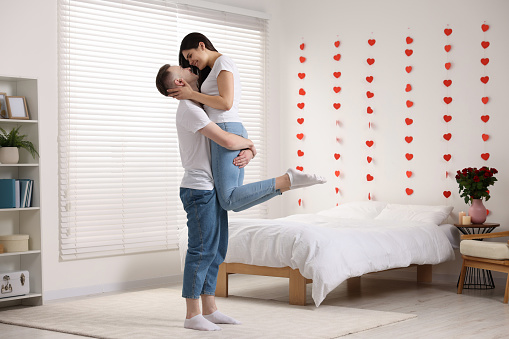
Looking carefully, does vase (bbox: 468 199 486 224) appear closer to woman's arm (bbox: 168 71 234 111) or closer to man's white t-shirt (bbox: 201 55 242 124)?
man's white t-shirt (bbox: 201 55 242 124)

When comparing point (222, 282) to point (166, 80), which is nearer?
point (166, 80)

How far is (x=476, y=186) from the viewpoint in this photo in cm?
530

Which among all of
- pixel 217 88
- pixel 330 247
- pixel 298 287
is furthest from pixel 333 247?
pixel 217 88

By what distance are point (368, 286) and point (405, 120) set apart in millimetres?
1533

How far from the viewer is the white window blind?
534 centimetres

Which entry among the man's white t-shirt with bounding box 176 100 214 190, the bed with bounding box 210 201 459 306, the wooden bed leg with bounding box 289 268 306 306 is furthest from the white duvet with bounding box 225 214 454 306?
the man's white t-shirt with bounding box 176 100 214 190

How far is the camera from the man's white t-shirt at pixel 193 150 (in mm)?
3600

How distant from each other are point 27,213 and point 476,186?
3.37 metres

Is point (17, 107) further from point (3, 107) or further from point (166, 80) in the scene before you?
point (166, 80)

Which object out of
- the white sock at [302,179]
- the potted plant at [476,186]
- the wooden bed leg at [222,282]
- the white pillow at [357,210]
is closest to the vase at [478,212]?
the potted plant at [476,186]

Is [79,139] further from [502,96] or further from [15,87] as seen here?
[502,96]

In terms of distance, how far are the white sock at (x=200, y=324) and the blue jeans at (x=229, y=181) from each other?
2.02 ft

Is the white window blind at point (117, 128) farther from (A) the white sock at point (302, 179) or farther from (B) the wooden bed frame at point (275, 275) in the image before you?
(A) the white sock at point (302, 179)

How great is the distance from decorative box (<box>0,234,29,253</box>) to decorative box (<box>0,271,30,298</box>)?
162 millimetres
